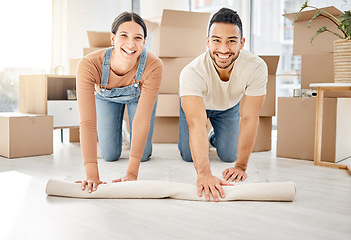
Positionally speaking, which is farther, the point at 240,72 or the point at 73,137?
the point at 73,137

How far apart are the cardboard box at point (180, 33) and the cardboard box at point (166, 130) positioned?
498 mm

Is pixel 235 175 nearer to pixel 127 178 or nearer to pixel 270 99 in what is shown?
pixel 127 178

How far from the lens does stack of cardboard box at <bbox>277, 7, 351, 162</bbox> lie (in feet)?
7.20

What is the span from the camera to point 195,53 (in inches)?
108

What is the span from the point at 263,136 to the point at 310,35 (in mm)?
747

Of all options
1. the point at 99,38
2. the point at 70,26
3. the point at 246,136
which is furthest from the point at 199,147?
the point at 70,26

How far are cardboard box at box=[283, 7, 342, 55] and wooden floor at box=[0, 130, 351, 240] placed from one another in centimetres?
102

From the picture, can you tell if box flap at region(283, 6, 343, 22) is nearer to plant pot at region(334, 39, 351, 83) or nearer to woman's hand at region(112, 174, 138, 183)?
plant pot at region(334, 39, 351, 83)

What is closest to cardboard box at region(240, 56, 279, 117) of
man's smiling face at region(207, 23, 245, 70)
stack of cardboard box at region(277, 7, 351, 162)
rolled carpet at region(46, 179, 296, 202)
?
stack of cardboard box at region(277, 7, 351, 162)

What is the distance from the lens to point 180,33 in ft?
8.77

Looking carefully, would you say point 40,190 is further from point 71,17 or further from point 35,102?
point 71,17

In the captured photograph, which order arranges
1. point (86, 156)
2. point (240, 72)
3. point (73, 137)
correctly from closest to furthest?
point (86, 156)
point (240, 72)
point (73, 137)

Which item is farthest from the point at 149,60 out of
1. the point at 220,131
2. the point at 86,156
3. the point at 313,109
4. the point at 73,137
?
the point at 73,137

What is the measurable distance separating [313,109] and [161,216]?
144 cm
